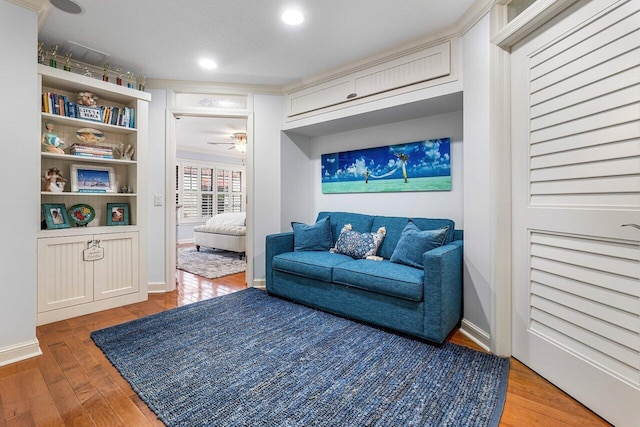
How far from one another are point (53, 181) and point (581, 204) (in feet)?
13.0

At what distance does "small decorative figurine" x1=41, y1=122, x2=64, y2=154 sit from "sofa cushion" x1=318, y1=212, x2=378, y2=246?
270cm

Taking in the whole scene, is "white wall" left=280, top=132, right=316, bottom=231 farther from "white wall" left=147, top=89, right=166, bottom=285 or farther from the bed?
the bed

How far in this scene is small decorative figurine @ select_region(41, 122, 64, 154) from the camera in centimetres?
259

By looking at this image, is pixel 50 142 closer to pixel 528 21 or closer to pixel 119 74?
pixel 119 74

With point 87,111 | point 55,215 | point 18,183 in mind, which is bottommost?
point 55,215

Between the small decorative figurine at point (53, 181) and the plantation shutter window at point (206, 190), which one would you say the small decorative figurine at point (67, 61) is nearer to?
the small decorative figurine at point (53, 181)

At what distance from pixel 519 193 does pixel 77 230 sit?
3625mm

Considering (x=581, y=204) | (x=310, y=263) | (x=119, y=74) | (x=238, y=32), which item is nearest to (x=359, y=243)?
(x=310, y=263)

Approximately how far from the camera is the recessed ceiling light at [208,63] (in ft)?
9.53

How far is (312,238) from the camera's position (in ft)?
10.6

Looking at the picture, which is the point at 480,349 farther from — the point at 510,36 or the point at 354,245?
the point at 510,36

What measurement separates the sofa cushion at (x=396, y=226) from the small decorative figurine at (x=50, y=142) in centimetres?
310

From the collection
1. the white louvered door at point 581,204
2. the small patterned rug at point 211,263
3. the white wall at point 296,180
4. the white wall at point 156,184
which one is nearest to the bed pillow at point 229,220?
the small patterned rug at point 211,263

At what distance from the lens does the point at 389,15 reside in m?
2.21
